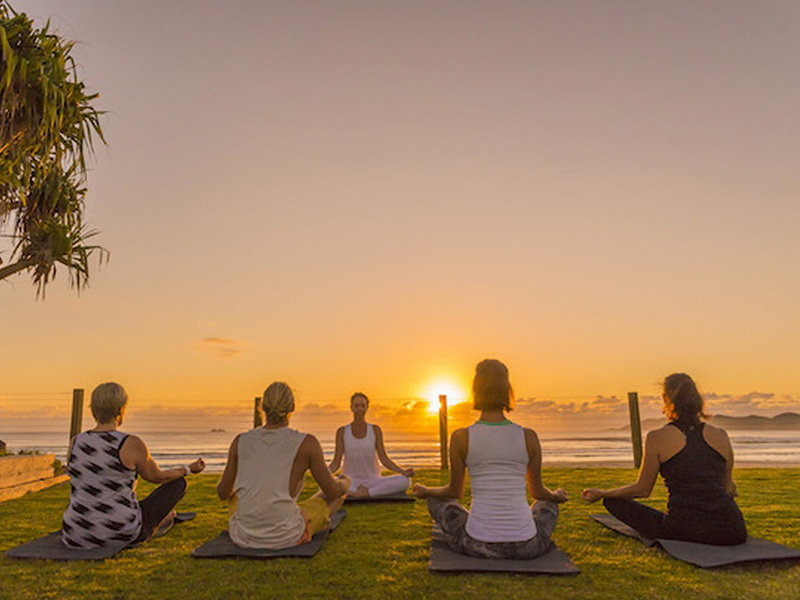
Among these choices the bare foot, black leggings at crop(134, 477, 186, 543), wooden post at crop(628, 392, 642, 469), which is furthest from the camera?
wooden post at crop(628, 392, 642, 469)

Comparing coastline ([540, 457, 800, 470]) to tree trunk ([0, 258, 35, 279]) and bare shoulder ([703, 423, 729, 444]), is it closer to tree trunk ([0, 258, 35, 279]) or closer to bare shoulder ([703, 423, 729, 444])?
bare shoulder ([703, 423, 729, 444])

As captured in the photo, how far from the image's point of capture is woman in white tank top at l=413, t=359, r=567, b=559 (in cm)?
Result: 411

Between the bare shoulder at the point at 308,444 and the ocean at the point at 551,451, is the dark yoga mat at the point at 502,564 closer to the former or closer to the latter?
the bare shoulder at the point at 308,444

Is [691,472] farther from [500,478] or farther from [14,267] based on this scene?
[14,267]

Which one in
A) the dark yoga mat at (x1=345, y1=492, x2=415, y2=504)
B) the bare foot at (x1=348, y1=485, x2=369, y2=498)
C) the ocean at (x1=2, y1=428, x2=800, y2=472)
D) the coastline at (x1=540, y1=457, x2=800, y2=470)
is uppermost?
the bare foot at (x1=348, y1=485, x2=369, y2=498)

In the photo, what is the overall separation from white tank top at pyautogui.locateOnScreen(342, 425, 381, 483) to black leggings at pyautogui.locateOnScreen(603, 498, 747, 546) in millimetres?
3659

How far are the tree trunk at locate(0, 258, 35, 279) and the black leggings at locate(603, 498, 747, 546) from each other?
9.56 meters

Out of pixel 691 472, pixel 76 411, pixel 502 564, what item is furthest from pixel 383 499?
pixel 76 411

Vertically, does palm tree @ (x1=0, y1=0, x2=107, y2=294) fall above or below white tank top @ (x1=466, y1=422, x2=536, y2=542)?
above

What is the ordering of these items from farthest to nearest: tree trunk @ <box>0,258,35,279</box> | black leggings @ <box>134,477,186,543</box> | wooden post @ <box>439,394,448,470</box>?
wooden post @ <box>439,394,448,470</box> < tree trunk @ <box>0,258,35,279</box> < black leggings @ <box>134,477,186,543</box>

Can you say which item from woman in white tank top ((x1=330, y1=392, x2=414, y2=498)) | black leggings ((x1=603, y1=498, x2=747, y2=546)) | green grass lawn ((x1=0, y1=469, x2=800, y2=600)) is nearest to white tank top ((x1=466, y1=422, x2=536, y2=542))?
green grass lawn ((x1=0, y1=469, x2=800, y2=600))

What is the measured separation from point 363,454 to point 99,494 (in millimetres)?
3640

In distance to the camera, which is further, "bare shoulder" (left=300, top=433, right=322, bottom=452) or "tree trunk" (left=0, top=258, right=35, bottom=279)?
"tree trunk" (left=0, top=258, right=35, bottom=279)

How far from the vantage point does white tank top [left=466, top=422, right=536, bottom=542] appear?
161 inches
